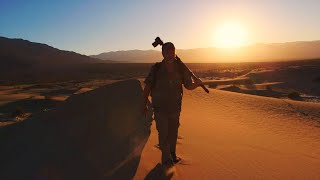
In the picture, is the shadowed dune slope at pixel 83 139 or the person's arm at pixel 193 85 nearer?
the shadowed dune slope at pixel 83 139

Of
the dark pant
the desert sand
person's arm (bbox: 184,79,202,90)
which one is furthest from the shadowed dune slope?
person's arm (bbox: 184,79,202,90)

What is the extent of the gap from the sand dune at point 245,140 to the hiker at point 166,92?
38cm

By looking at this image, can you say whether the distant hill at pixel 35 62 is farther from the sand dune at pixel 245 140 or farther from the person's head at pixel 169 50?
the person's head at pixel 169 50

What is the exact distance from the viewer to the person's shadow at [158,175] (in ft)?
14.0

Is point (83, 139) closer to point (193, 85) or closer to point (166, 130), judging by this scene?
point (166, 130)

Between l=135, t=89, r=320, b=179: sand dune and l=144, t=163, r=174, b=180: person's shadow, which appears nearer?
l=144, t=163, r=174, b=180: person's shadow

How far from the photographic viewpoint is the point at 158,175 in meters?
4.32

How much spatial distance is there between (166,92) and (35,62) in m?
95.8

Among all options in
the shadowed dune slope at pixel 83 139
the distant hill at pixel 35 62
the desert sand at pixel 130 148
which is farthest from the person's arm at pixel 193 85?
the distant hill at pixel 35 62

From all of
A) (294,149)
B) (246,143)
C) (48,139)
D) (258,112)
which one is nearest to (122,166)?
(48,139)

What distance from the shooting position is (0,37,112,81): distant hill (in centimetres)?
7144

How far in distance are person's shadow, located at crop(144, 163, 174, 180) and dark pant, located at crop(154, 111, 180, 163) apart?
122 mm

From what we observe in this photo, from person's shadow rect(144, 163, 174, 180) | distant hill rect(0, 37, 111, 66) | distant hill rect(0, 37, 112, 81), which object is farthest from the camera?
distant hill rect(0, 37, 111, 66)

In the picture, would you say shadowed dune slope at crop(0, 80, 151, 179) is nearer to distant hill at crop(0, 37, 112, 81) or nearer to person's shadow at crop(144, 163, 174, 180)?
person's shadow at crop(144, 163, 174, 180)
